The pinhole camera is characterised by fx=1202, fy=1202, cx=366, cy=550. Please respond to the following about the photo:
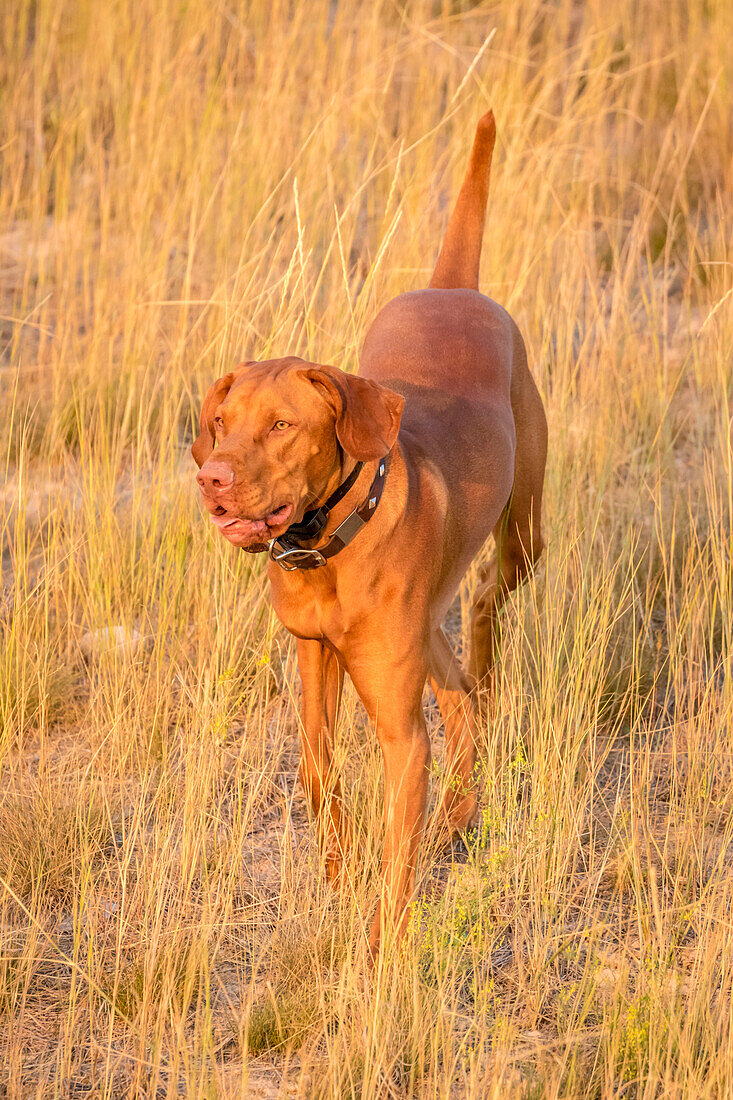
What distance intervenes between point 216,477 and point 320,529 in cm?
39

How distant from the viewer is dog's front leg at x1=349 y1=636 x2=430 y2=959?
270 cm

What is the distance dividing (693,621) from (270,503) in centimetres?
163

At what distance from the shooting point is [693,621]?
3506 mm

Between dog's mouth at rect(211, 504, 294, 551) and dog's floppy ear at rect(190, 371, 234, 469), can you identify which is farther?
dog's floppy ear at rect(190, 371, 234, 469)

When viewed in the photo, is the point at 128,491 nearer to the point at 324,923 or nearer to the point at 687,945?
the point at 324,923

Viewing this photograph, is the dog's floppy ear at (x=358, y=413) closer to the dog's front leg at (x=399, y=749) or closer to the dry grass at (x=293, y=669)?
the dog's front leg at (x=399, y=749)

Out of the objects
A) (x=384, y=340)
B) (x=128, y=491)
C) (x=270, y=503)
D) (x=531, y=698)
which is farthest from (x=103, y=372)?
(x=270, y=503)

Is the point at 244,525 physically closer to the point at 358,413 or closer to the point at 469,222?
the point at 358,413

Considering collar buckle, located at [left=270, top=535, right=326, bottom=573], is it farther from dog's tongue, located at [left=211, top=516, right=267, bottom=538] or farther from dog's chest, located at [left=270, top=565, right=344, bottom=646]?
dog's tongue, located at [left=211, top=516, right=267, bottom=538]

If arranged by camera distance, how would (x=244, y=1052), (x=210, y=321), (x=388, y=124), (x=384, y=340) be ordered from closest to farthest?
(x=244, y=1052)
(x=384, y=340)
(x=210, y=321)
(x=388, y=124)

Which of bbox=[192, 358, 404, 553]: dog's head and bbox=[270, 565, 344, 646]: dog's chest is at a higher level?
bbox=[192, 358, 404, 553]: dog's head

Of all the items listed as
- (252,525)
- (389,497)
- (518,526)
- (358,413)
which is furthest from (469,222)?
(252,525)

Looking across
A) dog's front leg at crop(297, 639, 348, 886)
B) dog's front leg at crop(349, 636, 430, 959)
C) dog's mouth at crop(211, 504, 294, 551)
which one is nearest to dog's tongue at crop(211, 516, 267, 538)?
dog's mouth at crop(211, 504, 294, 551)

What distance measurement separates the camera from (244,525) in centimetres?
239
